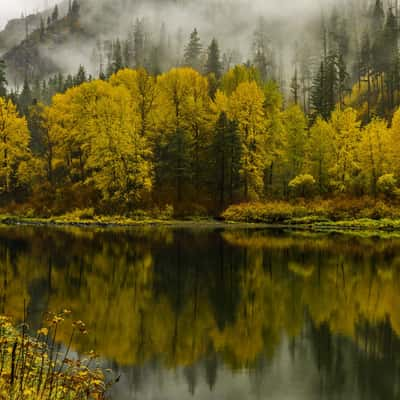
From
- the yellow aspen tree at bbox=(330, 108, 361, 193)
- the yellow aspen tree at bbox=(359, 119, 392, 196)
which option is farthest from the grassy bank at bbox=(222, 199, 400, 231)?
the yellow aspen tree at bbox=(359, 119, 392, 196)

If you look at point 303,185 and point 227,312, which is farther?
point 303,185

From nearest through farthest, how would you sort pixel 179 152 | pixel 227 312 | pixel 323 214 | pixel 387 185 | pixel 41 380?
pixel 41 380 → pixel 227 312 → pixel 323 214 → pixel 387 185 → pixel 179 152

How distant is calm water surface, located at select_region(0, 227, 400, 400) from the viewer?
31.5 ft

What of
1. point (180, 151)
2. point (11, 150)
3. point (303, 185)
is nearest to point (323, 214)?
point (303, 185)

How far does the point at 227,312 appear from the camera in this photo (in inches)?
570

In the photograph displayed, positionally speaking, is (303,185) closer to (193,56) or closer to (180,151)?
(180,151)

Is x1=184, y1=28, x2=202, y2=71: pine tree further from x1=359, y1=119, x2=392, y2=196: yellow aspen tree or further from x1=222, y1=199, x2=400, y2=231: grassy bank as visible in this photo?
x1=222, y1=199, x2=400, y2=231: grassy bank

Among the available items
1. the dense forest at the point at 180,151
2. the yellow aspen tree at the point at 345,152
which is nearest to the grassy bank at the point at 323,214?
the dense forest at the point at 180,151

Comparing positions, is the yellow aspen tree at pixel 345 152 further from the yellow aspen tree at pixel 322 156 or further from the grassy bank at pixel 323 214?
the grassy bank at pixel 323 214

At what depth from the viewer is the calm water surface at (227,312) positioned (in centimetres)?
961

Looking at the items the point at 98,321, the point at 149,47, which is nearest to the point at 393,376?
the point at 98,321

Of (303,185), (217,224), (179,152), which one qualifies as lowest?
(217,224)

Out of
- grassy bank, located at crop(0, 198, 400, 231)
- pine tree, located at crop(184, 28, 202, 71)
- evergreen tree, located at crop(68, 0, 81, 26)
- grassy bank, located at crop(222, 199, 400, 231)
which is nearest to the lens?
grassy bank, located at crop(222, 199, 400, 231)

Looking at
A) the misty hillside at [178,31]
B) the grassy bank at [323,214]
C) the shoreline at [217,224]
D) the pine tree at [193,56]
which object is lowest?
the shoreline at [217,224]
